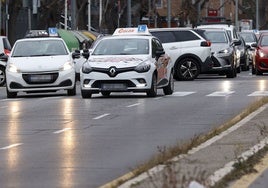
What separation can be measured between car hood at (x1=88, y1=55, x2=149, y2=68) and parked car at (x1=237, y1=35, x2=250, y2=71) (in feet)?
59.1

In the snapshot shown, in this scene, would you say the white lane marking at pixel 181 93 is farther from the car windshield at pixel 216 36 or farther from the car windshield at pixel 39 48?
the car windshield at pixel 216 36

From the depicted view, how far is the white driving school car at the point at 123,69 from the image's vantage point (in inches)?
1006

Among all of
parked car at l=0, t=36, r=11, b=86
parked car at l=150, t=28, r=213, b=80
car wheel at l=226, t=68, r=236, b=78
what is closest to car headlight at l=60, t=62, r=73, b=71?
parked car at l=0, t=36, r=11, b=86

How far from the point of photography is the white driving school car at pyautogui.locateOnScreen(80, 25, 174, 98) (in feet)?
83.8

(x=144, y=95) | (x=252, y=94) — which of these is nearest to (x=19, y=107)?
(x=144, y=95)

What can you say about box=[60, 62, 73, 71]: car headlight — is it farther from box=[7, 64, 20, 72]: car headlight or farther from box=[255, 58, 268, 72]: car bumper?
box=[255, 58, 268, 72]: car bumper

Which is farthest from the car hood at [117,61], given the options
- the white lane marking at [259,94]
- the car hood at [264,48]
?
the car hood at [264,48]

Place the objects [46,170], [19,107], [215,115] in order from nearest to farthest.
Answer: [46,170] < [215,115] < [19,107]

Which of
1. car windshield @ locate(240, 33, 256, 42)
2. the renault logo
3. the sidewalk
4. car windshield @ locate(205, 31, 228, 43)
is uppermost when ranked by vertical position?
car windshield @ locate(205, 31, 228, 43)

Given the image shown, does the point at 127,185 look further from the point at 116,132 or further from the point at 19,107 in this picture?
the point at 19,107

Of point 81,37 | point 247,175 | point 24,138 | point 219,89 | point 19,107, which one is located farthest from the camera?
point 81,37

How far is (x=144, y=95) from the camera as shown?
27266 millimetres

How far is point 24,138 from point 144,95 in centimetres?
1081

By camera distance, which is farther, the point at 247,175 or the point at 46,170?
the point at 46,170
